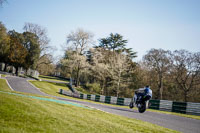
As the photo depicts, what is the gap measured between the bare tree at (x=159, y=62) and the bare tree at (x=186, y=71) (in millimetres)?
1745

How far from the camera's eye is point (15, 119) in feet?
19.4

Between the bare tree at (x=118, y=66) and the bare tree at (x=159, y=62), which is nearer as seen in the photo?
the bare tree at (x=159, y=62)

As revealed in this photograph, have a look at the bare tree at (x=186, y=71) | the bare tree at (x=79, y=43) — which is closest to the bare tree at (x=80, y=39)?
the bare tree at (x=79, y=43)

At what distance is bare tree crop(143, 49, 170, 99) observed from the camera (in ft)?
125

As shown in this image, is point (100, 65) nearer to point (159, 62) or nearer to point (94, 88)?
point (94, 88)

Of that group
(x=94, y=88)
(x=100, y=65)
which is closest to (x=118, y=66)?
(x=100, y=65)

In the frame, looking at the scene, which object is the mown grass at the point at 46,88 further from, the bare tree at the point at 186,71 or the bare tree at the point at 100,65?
the bare tree at the point at 186,71

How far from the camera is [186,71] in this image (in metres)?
36.0

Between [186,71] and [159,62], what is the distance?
5835mm

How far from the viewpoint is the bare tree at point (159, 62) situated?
38219 mm

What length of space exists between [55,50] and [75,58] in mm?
10966

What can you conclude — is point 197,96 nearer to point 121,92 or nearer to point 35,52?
point 121,92

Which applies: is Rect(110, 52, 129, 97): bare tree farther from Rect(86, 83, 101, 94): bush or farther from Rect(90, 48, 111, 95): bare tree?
Rect(86, 83, 101, 94): bush

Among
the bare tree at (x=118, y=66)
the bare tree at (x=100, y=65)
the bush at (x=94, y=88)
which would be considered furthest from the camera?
the bush at (x=94, y=88)
